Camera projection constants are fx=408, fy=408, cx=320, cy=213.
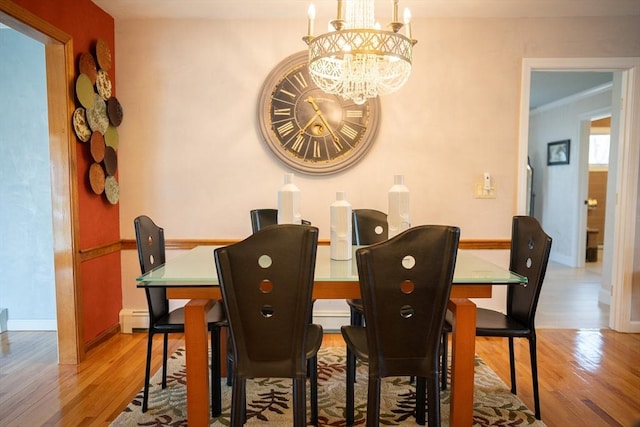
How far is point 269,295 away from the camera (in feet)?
4.78

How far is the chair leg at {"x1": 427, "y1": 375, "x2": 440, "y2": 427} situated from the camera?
4.87 ft

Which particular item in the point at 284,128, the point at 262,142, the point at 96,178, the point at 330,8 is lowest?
the point at 96,178

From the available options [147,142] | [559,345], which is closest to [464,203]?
[559,345]

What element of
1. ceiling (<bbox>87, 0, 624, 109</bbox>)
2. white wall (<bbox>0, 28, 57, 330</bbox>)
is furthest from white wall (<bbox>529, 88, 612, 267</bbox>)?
white wall (<bbox>0, 28, 57, 330</bbox>)

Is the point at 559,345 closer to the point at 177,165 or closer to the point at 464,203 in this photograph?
the point at 464,203

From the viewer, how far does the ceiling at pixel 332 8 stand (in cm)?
283

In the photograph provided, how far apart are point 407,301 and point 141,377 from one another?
1.85m

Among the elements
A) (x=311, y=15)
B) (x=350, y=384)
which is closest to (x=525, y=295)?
(x=350, y=384)

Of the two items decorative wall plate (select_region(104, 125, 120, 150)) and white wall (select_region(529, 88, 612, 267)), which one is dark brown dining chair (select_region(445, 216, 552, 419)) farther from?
white wall (select_region(529, 88, 612, 267))

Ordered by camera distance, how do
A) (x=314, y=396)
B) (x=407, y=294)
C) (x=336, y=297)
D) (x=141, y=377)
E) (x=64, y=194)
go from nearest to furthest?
1. (x=407, y=294)
2. (x=336, y=297)
3. (x=314, y=396)
4. (x=141, y=377)
5. (x=64, y=194)

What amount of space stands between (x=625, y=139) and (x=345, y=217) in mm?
2570

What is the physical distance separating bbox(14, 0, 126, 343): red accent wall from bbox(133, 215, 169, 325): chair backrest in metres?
0.87

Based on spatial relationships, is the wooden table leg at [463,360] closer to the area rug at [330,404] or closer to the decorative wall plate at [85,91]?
the area rug at [330,404]

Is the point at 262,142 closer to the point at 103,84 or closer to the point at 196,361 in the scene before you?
the point at 103,84
